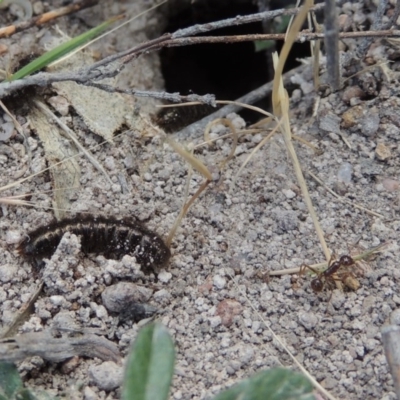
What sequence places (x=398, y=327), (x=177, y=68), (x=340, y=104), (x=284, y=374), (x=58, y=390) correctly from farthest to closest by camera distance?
(x=177, y=68)
(x=340, y=104)
(x=58, y=390)
(x=398, y=327)
(x=284, y=374)

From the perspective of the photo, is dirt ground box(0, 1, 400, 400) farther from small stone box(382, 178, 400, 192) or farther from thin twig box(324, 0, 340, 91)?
thin twig box(324, 0, 340, 91)

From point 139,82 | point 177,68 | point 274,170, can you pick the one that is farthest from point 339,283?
point 177,68

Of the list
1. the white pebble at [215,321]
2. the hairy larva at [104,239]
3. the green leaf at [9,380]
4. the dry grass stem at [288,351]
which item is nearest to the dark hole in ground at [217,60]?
the hairy larva at [104,239]

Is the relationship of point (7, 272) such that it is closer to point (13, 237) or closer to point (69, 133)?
point (13, 237)

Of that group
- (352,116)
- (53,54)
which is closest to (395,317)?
(352,116)

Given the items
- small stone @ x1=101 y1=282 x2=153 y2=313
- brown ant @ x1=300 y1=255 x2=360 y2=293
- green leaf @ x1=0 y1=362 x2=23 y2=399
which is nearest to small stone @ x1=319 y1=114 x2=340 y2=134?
brown ant @ x1=300 y1=255 x2=360 y2=293

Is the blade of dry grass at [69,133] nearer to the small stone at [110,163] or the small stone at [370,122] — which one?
the small stone at [110,163]

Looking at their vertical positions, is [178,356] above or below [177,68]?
below

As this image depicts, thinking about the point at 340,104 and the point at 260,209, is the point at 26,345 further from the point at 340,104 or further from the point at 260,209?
the point at 340,104
